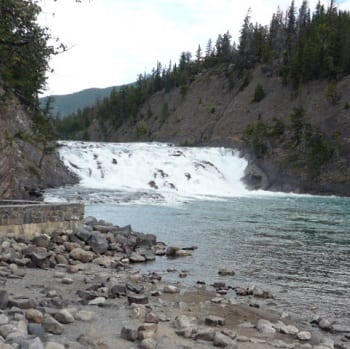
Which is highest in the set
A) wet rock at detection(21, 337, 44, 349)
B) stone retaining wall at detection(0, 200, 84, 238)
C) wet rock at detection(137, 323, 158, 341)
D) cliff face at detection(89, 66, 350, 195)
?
cliff face at detection(89, 66, 350, 195)

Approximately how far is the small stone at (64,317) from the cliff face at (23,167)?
18319 millimetres

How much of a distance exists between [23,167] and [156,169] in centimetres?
1627

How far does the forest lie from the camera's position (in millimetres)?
73812

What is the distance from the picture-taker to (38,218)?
15.7 m

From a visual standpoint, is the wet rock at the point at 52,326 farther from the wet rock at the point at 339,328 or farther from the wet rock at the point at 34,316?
the wet rock at the point at 339,328

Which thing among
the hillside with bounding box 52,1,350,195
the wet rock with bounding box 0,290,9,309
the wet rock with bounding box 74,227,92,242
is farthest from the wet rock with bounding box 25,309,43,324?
the hillside with bounding box 52,1,350,195

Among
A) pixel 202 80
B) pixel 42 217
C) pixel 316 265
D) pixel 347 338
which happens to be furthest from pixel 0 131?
pixel 202 80

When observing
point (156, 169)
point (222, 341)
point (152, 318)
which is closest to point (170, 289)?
point (152, 318)

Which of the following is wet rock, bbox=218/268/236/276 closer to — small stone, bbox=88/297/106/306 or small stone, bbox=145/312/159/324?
small stone, bbox=88/297/106/306

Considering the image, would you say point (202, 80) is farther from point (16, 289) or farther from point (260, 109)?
point (16, 289)

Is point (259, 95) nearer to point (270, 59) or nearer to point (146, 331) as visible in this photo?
point (270, 59)

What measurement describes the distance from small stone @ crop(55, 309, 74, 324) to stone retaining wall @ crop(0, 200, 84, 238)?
23.3ft

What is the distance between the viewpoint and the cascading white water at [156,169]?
152ft

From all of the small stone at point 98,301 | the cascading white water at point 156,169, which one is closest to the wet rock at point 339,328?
the small stone at point 98,301
